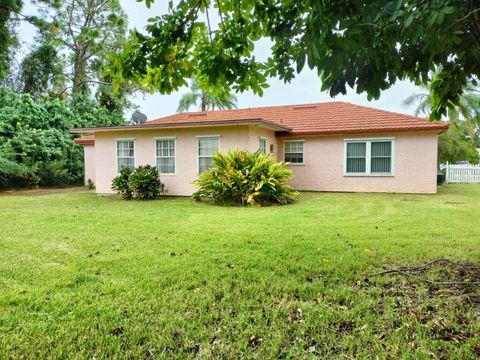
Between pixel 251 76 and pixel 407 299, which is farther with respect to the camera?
pixel 251 76

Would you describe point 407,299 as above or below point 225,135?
below

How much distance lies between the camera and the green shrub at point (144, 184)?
40.2 feet

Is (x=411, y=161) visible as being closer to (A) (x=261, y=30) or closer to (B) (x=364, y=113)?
(B) (x=364, y=113)

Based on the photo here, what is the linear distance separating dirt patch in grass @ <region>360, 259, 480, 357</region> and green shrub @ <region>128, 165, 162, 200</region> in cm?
978

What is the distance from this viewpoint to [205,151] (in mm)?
13359

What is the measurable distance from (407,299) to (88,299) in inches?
123

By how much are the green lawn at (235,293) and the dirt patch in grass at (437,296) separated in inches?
0.6

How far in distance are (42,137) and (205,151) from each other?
8983 millimetres

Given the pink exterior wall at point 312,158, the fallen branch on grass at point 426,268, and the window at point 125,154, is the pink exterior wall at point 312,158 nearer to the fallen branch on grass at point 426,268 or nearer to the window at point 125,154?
the window at point 125,154

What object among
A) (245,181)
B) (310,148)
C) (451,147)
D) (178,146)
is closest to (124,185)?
(178,146)

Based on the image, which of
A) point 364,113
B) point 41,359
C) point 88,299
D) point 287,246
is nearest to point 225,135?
point 364,113

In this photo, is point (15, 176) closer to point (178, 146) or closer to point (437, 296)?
point (178, 146)

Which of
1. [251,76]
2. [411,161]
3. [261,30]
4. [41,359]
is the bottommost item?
[41,359]

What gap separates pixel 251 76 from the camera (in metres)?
4.45
